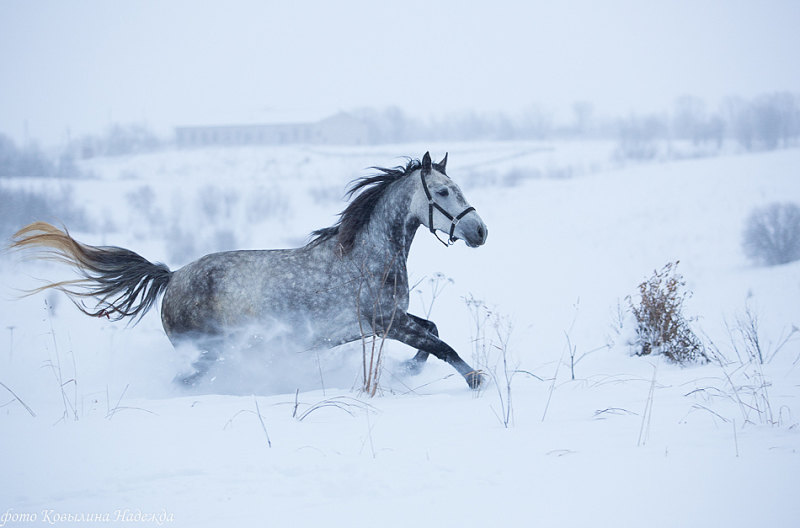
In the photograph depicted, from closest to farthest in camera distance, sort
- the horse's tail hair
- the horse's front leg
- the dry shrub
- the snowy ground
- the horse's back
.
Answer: the snowy ground
the horse's front leg
the horse's back
the horse's tail hair
the dry shrub

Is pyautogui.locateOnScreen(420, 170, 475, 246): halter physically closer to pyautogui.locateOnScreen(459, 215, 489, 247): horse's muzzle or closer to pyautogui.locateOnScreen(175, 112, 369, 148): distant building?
pyautogui.locateOnScreen(459, 215, 489, 247): horse's muzzle

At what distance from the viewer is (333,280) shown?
465 cm

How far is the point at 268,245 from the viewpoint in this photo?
20766 millimetres

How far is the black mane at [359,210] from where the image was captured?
15.5 ft

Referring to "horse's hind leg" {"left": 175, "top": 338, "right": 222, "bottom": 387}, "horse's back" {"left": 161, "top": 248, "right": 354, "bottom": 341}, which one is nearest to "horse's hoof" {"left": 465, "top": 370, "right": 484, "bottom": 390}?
"horse's back" {"left": 161, "top": 248, "right": 354, "bottom": 341}

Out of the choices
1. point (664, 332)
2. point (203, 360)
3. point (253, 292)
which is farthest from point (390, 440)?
point (664, 332)

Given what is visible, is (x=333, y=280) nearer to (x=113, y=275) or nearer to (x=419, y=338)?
(x=419, y=338)

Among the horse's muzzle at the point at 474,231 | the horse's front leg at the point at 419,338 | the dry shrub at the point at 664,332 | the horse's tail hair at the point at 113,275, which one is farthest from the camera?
the dry shrub at the point at 664,332

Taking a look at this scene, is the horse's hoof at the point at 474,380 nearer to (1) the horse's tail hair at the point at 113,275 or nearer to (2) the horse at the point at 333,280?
(2) the horse at the point at 333,280

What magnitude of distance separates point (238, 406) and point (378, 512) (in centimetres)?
176

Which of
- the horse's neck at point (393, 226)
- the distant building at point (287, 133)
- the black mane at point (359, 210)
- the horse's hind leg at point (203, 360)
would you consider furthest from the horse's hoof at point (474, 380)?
the distant building at point (287, 133)

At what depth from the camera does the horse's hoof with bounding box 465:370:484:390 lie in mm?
4277

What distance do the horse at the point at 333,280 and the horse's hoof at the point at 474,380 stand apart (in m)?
0.14

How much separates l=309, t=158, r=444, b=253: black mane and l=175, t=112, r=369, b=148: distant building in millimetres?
52342
